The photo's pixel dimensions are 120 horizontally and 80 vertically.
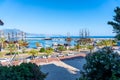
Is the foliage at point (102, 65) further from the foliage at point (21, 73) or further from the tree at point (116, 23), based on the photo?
the tree at point (116, 23)

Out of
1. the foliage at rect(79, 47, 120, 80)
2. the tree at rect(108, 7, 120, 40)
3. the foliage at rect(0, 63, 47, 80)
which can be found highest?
the tree at rect(108, 7, 120, 40)

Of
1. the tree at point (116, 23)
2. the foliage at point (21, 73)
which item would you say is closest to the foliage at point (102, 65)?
the foliage at point (21, 73)

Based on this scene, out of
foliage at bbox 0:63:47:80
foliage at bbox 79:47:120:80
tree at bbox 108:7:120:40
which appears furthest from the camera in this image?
tree at bbox 108:7:120:40

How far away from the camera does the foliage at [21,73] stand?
6180 millimetres

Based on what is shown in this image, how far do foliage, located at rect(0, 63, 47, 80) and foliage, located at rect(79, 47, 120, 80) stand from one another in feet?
5.59

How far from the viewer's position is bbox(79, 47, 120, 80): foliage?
5391 millimetres

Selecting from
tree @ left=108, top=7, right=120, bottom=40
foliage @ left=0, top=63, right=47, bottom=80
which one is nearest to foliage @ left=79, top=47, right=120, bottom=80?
foliage @ left=0, top=63, right=47, bottom=80

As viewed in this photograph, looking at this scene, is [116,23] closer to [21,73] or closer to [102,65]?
[102,65]

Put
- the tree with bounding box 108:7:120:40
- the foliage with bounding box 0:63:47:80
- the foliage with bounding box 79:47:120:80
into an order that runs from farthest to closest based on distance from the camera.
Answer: the tree with bounding box 108:7:120:40 → the foliage with bounding box 0:63:47:80 → the foliage with bounding box 79:47:120:80

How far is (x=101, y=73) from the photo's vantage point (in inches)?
217

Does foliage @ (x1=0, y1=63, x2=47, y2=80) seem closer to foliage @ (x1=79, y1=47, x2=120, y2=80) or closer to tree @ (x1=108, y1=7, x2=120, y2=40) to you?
foliage @ (x1=79, y1=47, x2=120, y2=80)

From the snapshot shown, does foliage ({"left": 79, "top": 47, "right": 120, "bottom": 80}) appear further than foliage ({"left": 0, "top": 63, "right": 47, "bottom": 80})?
No

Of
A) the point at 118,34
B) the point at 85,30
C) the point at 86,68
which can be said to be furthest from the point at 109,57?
the point at 85,30

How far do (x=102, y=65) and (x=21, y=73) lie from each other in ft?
7.90
